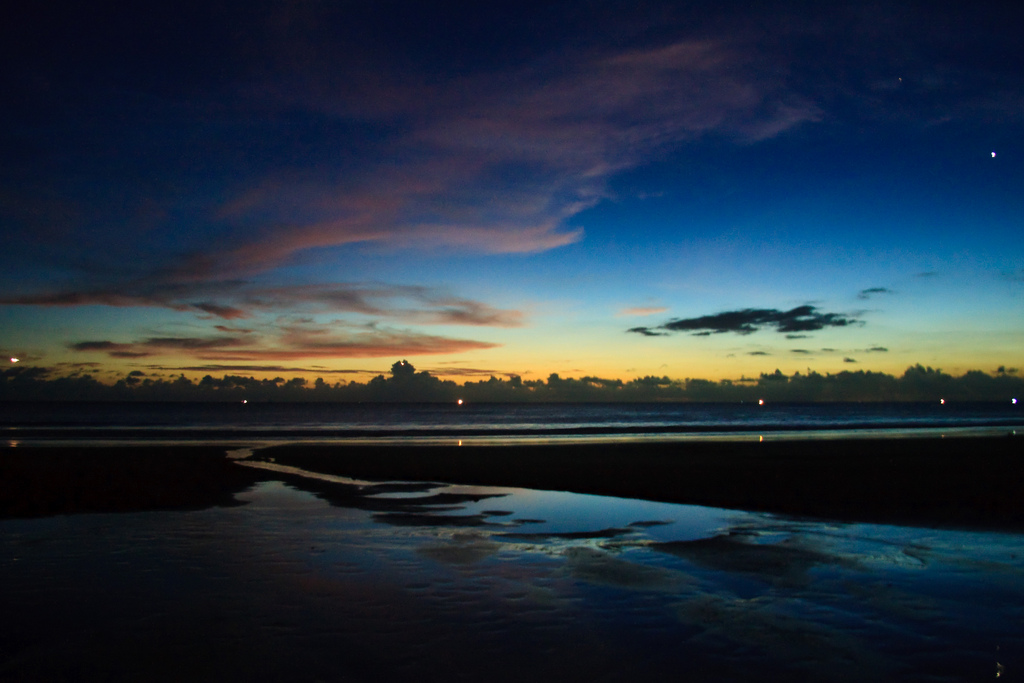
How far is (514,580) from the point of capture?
10.7 metres

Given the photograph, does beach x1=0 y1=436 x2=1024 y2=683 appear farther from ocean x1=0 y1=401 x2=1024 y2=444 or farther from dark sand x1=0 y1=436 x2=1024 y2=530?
ocean x1=0 y1=401 x2=1024 y2=444

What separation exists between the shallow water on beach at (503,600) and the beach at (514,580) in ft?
0.16

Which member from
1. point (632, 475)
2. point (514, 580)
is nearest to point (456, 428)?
point (632, 475)

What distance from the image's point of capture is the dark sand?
1817cm

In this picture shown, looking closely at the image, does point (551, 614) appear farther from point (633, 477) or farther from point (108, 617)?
point (633, 477)

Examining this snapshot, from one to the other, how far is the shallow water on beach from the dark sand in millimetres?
3037

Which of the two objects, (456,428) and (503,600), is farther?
(456,428)

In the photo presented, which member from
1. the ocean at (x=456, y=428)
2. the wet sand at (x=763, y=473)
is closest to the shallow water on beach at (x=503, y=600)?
the wet sand at (x=763, y=473)

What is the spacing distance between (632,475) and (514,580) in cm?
1599

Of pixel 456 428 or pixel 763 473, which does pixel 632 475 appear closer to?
pixel 763 473

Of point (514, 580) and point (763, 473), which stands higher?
point (763, 473)

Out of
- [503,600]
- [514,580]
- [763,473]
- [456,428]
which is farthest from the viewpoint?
[456,428]

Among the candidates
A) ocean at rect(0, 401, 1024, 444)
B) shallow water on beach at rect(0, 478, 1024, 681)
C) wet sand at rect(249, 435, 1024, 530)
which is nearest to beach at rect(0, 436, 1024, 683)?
shallow water on beach at rect(0, 478, 1024, 681)

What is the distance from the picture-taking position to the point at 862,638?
799 cm
